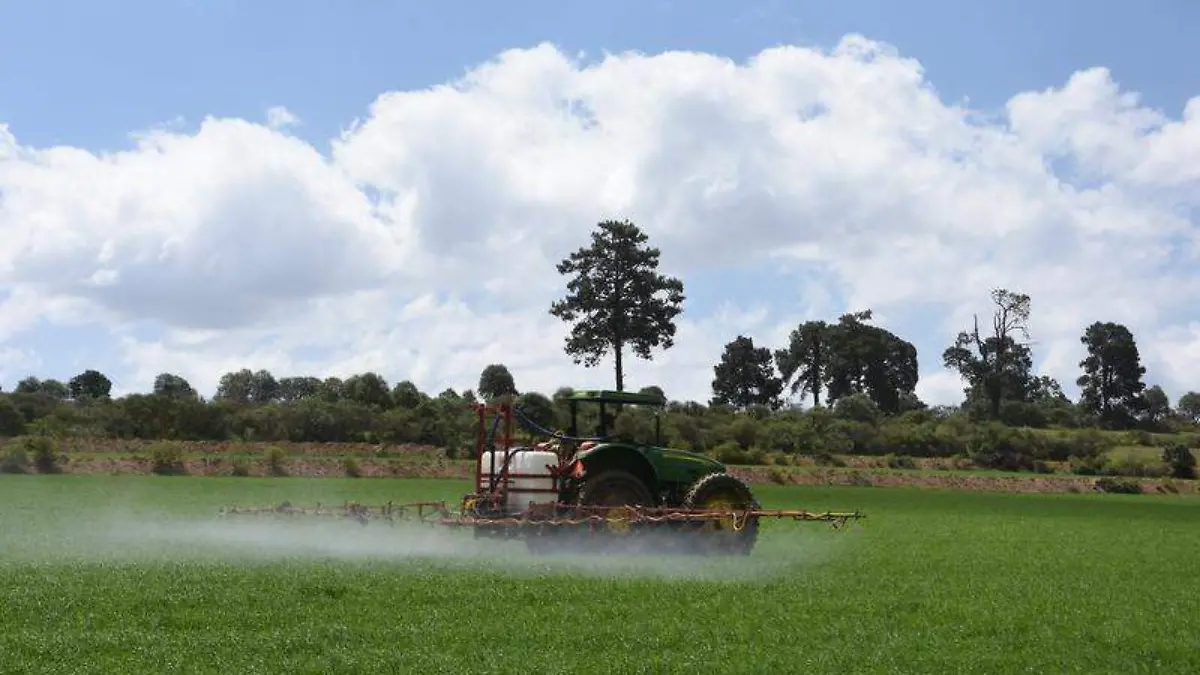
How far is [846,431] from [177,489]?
52279 millimetres

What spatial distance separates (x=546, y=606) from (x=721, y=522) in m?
7.17

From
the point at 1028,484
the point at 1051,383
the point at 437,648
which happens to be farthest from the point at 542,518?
the point at 1051,383

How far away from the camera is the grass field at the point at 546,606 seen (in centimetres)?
1055

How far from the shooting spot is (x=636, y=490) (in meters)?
20.2

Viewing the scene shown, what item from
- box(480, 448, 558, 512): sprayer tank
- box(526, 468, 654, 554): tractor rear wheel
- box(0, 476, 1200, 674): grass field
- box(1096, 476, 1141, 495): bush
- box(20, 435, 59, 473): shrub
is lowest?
box(0, 476, 1200, 674): grass field

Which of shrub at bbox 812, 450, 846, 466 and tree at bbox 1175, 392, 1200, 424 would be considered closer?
shrub at bbox 812, 450, 846, 466

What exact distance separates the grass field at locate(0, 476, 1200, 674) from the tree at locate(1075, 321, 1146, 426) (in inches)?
4751

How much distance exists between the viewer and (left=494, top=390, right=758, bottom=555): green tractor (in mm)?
19406

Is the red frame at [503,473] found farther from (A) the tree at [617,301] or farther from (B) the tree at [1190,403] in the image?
(B) the tree at [1190,403]

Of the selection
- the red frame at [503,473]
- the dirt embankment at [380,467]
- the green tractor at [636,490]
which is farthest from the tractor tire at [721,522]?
the dirt embankment at [380,467]

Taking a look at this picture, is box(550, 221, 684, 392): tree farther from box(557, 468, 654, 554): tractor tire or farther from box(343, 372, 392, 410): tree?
box(557, 468, 654, 554): tractor tire

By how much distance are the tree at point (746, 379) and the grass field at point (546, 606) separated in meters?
97.9

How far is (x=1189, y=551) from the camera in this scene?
84.4 ft

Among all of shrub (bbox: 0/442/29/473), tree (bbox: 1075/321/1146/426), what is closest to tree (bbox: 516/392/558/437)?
shrub (bbox: 0/442/29/473)
